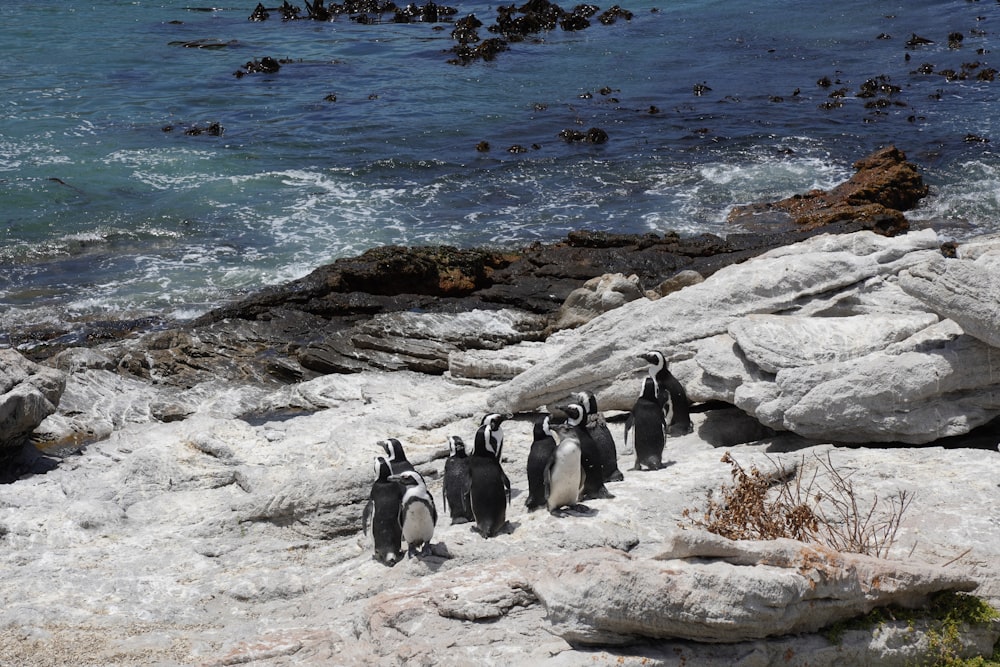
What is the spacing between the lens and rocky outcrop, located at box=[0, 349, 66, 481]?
479 inches

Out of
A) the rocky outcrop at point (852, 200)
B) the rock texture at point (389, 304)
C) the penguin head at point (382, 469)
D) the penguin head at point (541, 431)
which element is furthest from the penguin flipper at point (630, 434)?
the rocky outcrop at point (852, 200)

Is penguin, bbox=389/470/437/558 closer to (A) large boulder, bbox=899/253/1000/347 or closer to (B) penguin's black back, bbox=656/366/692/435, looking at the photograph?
(B) penguin's black back, bbox=656/366/692/435

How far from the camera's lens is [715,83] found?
116ft

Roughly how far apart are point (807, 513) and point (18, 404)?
30.3 feet

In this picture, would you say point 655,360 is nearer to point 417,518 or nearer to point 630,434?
point 630,434

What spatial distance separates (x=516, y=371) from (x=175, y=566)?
19.0ft

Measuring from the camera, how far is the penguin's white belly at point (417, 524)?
8.27 m

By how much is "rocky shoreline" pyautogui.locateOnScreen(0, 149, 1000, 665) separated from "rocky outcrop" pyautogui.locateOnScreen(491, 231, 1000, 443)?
1.1 inches

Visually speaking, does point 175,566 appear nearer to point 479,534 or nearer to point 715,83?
point 479,534

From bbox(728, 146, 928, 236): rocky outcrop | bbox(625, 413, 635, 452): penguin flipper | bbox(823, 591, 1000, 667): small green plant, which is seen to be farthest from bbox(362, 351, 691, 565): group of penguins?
bbox(728, 146, 928, 236): rocky outcrop

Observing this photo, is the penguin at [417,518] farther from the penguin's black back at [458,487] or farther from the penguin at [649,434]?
the penguin at [649,434]

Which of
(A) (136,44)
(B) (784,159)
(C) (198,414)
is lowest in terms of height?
(C) (198,414)

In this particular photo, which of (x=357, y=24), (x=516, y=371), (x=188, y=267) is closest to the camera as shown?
(x=516, y=371)

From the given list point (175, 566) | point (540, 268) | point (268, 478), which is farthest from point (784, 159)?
point (175, 566)
